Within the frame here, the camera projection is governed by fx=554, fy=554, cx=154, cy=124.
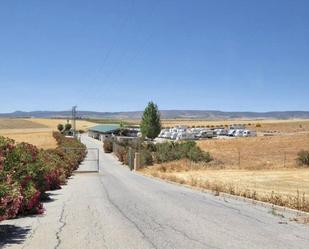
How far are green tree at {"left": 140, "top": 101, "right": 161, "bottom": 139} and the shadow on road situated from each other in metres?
97.6

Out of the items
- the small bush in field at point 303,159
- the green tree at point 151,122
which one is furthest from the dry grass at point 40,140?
the small bush in field at point 303,159

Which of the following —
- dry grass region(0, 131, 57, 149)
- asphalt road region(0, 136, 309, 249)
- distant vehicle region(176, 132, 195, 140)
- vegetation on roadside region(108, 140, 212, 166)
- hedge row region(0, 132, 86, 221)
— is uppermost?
hedge row region(0, 132, 86, 221)

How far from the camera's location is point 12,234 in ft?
38.3

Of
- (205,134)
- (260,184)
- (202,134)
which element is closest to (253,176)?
(260,184)

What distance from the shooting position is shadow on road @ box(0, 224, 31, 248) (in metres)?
10.8

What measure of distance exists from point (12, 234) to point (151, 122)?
99.9 m

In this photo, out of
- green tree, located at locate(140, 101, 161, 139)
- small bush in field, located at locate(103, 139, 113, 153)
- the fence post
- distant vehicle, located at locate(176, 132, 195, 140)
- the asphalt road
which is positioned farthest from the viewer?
green tree, located at locate(140, 101, 161, 139)

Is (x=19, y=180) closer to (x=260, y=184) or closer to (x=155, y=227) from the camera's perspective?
(x=155, y=227)

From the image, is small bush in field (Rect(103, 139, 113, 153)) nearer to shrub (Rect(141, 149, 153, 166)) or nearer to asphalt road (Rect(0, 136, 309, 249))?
shrub (Rect(141, 149, 153, 166))

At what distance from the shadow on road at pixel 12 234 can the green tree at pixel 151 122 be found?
97602 mm

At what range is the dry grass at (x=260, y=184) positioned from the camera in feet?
63.1

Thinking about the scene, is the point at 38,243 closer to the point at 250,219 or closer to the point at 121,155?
the point at 250,219

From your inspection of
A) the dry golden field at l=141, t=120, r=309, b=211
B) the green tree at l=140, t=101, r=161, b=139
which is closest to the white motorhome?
the green tree at l=140, t=101, r=161, b=139

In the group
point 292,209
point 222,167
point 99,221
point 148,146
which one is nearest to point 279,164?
point 222,167
